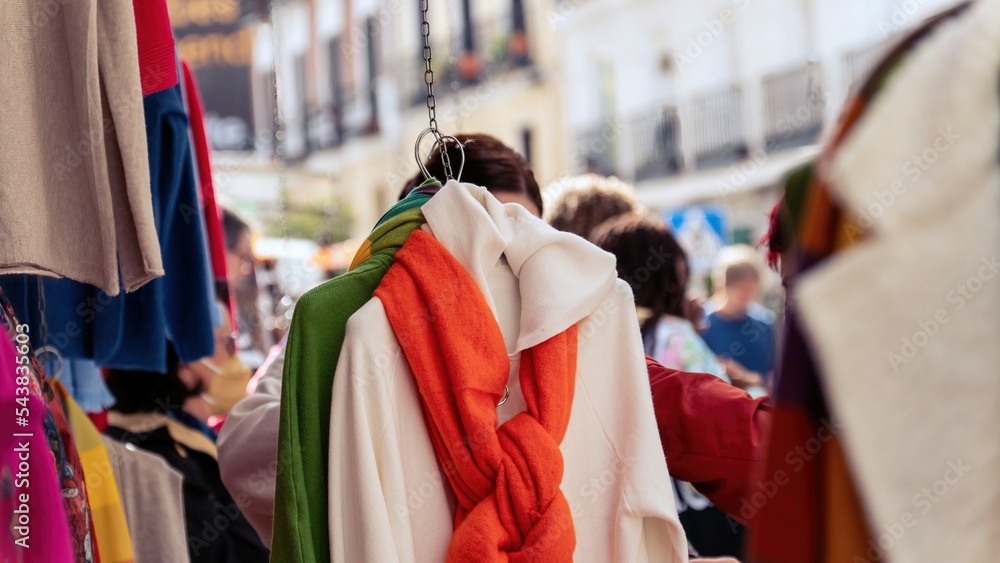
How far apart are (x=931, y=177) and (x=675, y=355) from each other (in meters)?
2.43

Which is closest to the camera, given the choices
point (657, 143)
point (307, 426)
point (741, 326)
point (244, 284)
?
point (307, 426)

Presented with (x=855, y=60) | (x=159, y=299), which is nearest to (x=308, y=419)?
(x=159, y=299)

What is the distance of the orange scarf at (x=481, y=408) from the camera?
5.83 feet

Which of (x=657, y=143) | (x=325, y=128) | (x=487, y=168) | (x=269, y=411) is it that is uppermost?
(x=487, y=168)

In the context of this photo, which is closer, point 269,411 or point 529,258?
point 529,258

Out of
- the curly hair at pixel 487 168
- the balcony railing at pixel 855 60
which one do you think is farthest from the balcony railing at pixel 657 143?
the curly hair at pixel 487 168

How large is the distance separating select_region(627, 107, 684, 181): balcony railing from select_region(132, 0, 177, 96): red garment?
49.2 ft

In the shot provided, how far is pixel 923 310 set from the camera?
0.91 metres

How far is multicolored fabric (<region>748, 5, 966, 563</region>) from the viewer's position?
98 cm

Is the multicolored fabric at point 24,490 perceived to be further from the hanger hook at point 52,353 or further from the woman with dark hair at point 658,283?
the woman with dark hair at point 658,283

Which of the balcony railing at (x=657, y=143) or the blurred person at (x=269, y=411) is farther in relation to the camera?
the balcony railing at (x=657, y=143)

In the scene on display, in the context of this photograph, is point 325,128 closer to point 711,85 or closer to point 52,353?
point 711,85

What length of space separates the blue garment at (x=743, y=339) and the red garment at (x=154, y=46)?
3740 mm

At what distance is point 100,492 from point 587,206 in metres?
2.03
